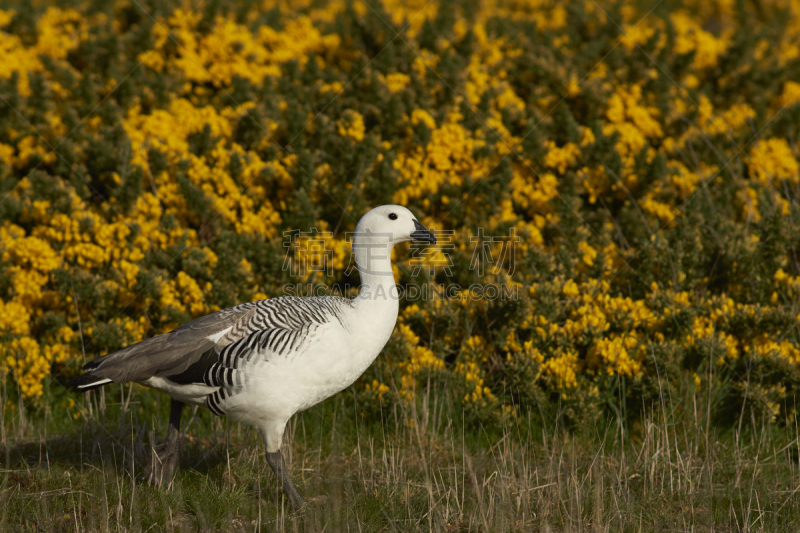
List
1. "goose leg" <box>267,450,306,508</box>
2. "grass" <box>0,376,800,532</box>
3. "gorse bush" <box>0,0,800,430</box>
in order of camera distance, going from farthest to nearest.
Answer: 1. "gorse bush" <box>0,0,800,430</box>
2. "goose leg" <box>267,450,306,508</box>
3. "grass" <box>0,376,800,532</box>

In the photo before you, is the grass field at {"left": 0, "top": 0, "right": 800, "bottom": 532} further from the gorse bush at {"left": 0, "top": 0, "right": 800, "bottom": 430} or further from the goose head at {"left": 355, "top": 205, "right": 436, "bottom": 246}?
the goose head at {"left": 355, "top": 205, "right": 436, "bottom": 246}

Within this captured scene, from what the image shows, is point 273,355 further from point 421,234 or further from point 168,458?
point 421,234

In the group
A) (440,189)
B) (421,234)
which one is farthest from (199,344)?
(440,189)

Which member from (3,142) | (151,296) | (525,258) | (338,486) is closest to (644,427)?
(525,258)

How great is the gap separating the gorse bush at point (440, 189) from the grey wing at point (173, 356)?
1934mm

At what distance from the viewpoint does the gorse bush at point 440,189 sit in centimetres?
704

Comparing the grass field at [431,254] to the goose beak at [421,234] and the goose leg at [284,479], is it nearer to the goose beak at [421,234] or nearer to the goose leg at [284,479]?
the goose leg at [284,479]

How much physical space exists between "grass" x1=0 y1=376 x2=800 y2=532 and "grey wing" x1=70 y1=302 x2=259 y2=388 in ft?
2.87

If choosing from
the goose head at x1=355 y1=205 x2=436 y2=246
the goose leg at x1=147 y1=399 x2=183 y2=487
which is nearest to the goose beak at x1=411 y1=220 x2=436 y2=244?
the goose head at x1=355 y1=205 x2=436 y2=246

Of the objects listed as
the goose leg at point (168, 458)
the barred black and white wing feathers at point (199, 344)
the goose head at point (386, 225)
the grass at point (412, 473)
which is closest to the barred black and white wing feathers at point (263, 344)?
the barred black and white wing feathers at point (199, 344)

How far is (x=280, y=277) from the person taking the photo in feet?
25.7

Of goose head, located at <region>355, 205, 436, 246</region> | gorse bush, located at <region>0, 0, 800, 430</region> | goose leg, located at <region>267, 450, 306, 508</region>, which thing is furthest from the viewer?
gorse bush, located at <region>0, 0, 800, 430</region>

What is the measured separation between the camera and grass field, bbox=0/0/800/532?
5.64 metres

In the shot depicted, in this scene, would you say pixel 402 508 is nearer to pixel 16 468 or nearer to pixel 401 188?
pixel 16 468
